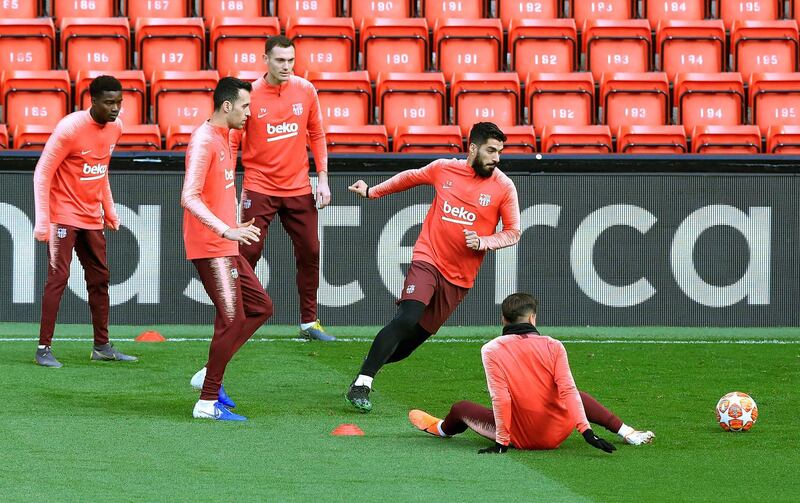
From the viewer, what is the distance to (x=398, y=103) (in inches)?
533

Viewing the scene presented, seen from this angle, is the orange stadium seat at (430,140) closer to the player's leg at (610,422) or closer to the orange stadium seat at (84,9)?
the orange stadium seat at (84,9)

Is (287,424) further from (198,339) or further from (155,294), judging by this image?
(155,294)

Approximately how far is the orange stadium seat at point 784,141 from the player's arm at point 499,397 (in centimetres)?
763

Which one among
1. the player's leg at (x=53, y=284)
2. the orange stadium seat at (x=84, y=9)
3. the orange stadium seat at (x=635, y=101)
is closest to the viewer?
the player's leg at (x=53, y=284)

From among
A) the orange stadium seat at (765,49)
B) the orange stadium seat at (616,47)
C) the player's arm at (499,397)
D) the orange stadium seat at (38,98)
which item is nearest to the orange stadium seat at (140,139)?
the orange stadium seat at (38,98)

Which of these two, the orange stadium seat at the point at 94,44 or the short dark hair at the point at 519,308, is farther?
the orange stadium seat at the point at 94,44

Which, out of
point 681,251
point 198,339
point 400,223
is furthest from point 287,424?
point 681,251

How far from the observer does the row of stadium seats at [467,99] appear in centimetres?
1332

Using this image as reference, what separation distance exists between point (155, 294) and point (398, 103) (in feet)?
10.6

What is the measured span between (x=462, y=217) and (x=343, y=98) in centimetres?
591

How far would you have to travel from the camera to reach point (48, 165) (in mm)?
8992

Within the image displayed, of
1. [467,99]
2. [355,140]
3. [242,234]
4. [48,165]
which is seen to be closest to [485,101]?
[467,99]

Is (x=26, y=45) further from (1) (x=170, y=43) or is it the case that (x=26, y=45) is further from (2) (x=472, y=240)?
(2) (x=472, y=240)

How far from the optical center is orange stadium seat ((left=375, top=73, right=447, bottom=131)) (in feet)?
44.3
